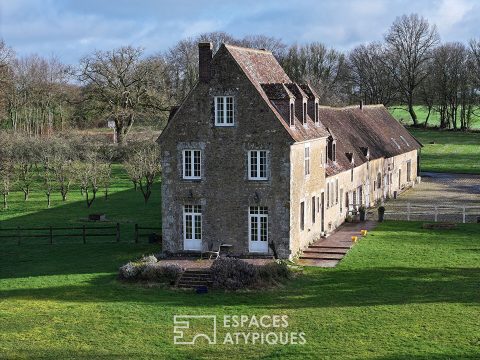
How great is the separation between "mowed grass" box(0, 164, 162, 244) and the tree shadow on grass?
12807mm

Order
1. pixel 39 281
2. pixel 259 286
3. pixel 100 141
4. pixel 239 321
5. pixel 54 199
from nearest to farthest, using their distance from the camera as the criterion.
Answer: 1. pixel 239 321
2. pixel 259 286
3. pixel 39 281
4. pixel 54 199
5. pixel 100 141

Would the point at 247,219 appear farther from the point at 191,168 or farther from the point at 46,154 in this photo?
the point at 46,154

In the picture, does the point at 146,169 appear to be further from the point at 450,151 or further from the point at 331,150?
the point at 450,151

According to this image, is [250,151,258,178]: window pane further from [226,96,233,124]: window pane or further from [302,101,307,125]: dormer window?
[302,101,307,125]: dormer window

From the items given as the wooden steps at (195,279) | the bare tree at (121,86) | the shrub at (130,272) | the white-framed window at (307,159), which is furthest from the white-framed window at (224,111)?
the bare tree at (121,86)

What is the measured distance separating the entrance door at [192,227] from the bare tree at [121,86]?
1864 inches

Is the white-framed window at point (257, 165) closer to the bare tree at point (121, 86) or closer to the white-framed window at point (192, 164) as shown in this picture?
the white-framed window at point (192, 164)

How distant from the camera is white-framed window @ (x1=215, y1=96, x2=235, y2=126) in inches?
1441

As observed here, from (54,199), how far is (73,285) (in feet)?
102

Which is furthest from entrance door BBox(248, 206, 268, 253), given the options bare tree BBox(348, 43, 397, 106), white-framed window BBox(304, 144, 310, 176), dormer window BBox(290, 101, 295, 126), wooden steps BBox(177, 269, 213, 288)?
bare tree BBox(348, 43, 397, 106)

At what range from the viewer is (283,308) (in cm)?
2831

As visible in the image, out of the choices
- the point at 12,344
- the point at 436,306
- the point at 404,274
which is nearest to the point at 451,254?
the point at 404,274

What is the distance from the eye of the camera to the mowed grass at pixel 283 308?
23641 mm

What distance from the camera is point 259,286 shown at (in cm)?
3144
